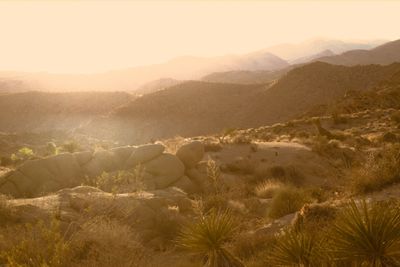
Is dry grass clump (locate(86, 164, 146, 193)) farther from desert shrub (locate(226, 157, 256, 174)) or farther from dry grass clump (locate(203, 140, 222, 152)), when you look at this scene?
dry grass clump (locate(203, 140, 222, 152))

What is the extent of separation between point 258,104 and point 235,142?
34.7m

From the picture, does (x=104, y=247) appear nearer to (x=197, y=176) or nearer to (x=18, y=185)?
(x=18, y=185)

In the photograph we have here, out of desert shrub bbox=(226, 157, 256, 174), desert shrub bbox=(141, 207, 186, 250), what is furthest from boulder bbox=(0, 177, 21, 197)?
desert shrub bbox=(226, 157, 256, 174)

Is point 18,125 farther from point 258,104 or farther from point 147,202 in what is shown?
point 147,202

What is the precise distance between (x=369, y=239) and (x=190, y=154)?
1315 centimetres

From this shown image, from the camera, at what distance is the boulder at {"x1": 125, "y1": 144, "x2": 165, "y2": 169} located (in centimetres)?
1669

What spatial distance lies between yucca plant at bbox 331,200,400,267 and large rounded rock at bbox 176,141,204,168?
1279cm

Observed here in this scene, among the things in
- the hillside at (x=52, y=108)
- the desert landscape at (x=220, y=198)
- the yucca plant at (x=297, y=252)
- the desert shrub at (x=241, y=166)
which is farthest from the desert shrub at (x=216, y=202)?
the hillside at (x=52, y=108)

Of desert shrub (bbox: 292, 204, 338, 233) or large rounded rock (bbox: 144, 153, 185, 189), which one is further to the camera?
large rounded rock (bbox: 144, 153, 185, 189)

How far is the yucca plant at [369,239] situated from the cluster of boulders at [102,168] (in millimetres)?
9670

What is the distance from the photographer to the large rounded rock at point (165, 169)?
1612cm

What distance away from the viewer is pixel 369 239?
17.3ft

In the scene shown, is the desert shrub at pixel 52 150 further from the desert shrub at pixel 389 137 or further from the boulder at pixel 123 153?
the desert shrub at pixel 389 137

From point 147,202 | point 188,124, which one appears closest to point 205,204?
point 147,202
